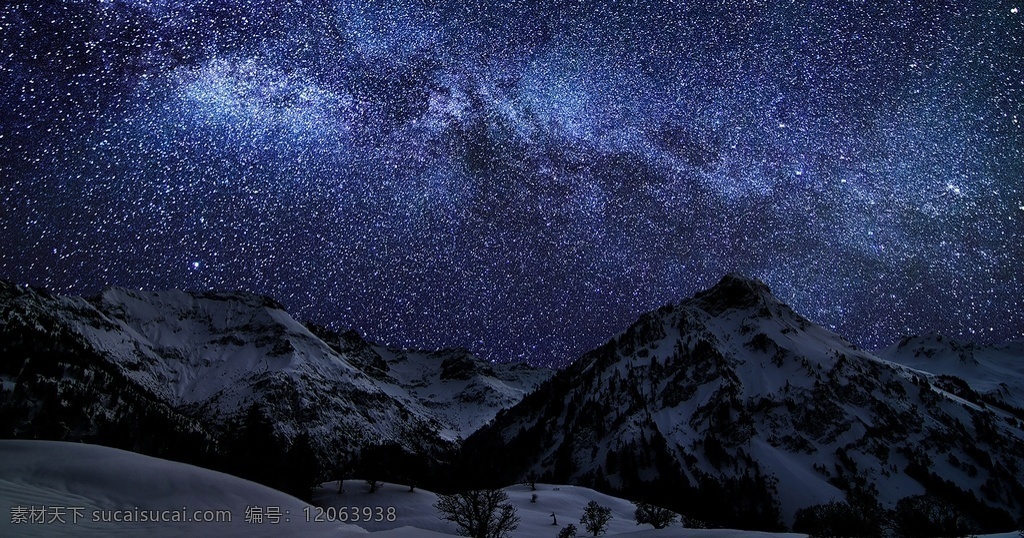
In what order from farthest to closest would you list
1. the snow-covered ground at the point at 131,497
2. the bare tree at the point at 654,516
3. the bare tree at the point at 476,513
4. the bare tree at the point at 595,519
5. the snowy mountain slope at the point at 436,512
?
the bare tree at the point at 654,516
the snowy mountain slope at the point at 436,512
the bare tree at the point at 595,519
the bare tree at the point at 476,513
the snow-covered ground at the point at 131,497

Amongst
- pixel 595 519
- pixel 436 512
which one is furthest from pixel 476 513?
pixel 436 512

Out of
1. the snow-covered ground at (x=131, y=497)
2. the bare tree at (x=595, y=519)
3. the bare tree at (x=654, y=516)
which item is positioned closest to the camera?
the snow-covered ground at (x=131, y=497)

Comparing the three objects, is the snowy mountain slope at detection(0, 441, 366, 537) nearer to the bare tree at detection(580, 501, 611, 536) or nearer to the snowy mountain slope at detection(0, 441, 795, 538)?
the snowy mountain slope at detection(0, 441, 795, 538)

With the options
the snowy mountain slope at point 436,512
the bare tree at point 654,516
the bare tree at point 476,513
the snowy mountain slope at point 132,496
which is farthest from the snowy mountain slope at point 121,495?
the bare tree at point 654,516

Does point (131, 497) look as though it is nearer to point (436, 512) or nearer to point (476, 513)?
point (476, 513)

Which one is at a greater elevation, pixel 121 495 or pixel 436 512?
pixel 121 495

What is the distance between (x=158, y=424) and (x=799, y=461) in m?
240

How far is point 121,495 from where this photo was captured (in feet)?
65.5

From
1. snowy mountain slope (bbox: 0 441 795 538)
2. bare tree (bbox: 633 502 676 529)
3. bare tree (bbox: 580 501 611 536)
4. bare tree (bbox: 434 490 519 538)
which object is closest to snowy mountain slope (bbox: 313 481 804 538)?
bare tree (bbox: 633 502 676 529)

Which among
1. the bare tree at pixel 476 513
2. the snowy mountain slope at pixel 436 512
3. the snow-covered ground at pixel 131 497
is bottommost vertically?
the snowy mountain slope at pixel 436 512

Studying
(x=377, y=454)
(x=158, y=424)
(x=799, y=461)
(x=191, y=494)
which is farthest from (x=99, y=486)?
(x=799, y=461)

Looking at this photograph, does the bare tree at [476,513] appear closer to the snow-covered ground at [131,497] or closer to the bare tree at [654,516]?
the snow-covered ground at [131,497]

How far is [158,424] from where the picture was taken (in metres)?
183

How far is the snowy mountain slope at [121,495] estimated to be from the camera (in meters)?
17.1
